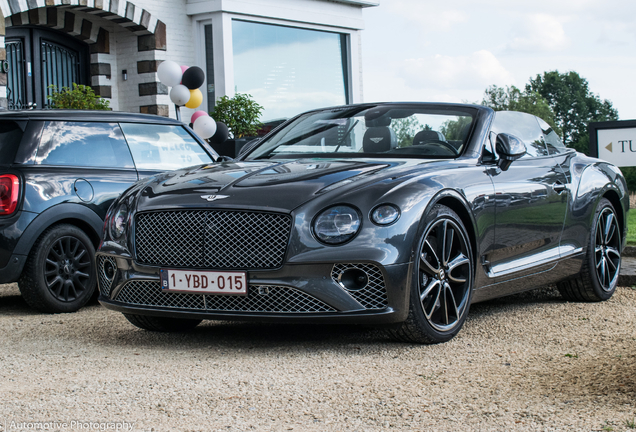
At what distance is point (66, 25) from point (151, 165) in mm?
9485

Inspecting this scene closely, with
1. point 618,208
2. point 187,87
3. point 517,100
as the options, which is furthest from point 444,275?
point 517,100

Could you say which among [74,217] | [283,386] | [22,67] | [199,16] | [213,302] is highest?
[199,16]

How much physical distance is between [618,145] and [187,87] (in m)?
8.04

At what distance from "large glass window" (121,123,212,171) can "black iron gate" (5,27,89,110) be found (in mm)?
7765

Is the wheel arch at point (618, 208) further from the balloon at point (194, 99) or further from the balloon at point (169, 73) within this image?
the balloon at point (194, 99)

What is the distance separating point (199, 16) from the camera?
1698cm

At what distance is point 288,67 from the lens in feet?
61.7

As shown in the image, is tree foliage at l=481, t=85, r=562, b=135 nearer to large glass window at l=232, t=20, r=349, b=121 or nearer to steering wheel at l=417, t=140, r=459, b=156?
large glass window at l=232, t=20, r=349, b=121

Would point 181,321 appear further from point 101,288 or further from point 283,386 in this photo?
point 283,386

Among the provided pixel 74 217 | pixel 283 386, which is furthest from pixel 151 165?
pixel 283 386

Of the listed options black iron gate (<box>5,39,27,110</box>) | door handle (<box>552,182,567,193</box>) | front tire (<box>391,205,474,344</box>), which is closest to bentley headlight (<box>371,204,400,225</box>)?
front tire (<box>391,205,474,344</box>)

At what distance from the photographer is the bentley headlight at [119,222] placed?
196 inches

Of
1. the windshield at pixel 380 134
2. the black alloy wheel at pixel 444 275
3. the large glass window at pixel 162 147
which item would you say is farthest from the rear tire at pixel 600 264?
the large glass window at pixel 162 147

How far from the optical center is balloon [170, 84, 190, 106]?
1476 cm
